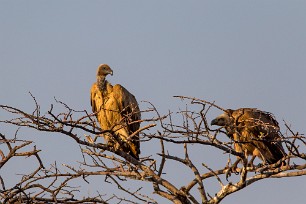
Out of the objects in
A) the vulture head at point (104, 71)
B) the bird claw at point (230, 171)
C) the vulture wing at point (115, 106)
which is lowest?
the bird claw at point (230, 171)

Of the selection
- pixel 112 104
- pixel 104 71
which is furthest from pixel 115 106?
pixel 104 71

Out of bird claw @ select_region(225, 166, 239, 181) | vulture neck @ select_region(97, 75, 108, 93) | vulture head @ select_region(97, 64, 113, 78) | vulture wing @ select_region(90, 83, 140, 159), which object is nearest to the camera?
bird claw @ select_region(225, 166, 239, 181)

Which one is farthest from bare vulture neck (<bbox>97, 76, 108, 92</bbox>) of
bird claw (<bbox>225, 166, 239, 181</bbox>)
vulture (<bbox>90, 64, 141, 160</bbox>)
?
bird claw (<bbox>225, 166, 239, 181</bbox>)

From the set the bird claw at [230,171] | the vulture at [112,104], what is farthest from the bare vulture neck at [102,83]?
the bird claw at [230,171]

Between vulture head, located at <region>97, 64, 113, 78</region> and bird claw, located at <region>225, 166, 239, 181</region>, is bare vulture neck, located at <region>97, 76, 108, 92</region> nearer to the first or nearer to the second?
vulture head, located at <region>97, 64, 113, 78</region>

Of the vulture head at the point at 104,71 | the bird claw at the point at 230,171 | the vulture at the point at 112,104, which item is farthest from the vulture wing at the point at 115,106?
the bird claw at the point at 230,171

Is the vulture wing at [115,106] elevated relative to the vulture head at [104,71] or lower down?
lower down

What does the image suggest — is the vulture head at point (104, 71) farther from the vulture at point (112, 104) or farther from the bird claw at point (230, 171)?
the bird claw at point (230, 171)

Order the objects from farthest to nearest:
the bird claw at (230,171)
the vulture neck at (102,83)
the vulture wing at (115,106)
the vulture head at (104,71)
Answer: the vulture head at (104,71) < the vulture neck at (102,83) < the vulture wing at (115,106) < the bird claw at (230,171)

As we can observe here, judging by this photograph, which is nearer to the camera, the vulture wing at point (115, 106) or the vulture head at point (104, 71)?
the vulture wing at point (115, 106)

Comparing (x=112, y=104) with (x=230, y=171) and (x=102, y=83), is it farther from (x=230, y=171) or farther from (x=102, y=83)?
(x=230, y=171)

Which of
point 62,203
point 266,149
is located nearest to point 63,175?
point 62,203

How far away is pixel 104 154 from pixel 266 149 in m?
2.44

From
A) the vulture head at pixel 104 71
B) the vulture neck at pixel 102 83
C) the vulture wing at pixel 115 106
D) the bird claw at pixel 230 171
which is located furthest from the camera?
the vulture head at pixel 104 71
